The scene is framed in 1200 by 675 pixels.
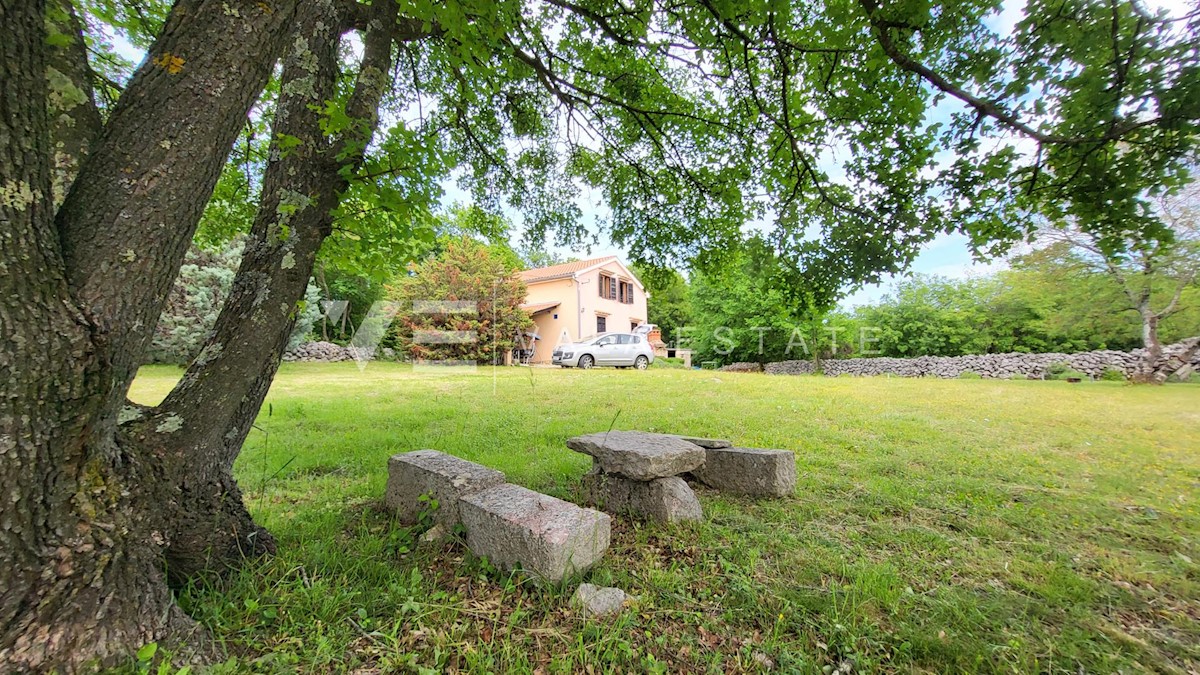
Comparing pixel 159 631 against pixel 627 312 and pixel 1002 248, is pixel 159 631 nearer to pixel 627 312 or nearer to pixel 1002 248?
pixel 1002 248

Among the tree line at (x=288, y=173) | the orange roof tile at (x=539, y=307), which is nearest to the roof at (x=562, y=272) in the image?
the orange roof tile at (x=539, y=307)

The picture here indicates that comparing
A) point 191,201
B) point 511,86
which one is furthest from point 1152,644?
point 511,86

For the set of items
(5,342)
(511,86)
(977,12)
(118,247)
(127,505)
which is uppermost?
(511,86)

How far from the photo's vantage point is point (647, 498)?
277 cm

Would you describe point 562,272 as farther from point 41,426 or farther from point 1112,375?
point 41,426

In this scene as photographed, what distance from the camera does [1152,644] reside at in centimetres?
166

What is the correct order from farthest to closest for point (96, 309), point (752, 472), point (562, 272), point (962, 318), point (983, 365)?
point (562, 272) < point (962, 318) < point (983, 365) < point (752, 472) < point (96, 309)

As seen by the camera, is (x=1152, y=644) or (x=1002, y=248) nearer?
(x=1152, y=644)

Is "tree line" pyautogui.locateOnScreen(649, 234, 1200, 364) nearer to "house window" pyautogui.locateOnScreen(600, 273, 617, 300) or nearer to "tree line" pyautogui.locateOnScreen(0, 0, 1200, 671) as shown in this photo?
"house window" pyautogui.locateOnScreen(600, 273, 617, 300)

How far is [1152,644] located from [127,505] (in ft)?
12.6

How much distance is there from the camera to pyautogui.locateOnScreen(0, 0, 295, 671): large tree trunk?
1184 millimetres

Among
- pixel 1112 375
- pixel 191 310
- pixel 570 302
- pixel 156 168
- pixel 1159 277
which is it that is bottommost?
pixel 1112 375

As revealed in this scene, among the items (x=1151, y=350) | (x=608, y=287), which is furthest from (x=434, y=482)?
(x=608, y=287)

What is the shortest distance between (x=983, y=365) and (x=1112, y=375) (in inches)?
113
